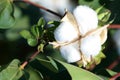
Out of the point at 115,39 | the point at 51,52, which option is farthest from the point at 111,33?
the point at 51,52

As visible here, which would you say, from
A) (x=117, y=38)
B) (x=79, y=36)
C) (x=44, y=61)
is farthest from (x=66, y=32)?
(x=117, y=38)

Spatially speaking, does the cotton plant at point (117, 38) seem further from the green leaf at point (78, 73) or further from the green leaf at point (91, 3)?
the green leaf at point (78, 73)

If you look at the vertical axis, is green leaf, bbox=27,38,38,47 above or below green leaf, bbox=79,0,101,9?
below

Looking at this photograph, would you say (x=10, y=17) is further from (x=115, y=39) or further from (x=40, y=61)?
(x=115, y=39)

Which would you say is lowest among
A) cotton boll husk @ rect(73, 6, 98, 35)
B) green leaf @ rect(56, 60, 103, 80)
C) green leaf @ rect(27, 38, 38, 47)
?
green leaf @ rect(56, 60, 103, 80)

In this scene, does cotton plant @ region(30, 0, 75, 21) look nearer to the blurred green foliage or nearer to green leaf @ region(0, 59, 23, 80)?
the blurred green foliage

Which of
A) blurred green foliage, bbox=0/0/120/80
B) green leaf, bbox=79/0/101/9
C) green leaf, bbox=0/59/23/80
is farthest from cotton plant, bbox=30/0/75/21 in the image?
green leaf, bbox=0/59/23/80

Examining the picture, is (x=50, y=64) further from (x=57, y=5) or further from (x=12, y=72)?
(x=57, y=5)
